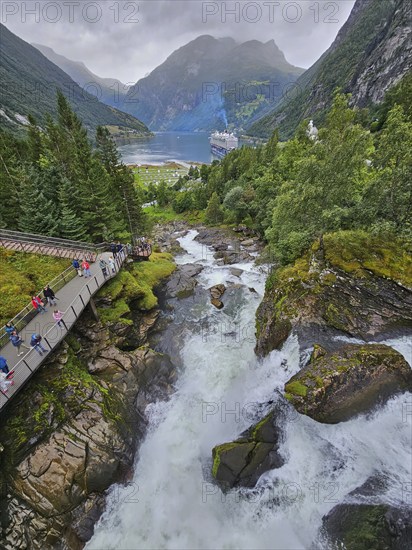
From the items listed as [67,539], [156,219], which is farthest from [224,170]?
[67,539]

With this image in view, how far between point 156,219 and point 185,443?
63644 mm

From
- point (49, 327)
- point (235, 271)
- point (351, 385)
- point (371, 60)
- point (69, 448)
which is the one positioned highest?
point (371, 60)

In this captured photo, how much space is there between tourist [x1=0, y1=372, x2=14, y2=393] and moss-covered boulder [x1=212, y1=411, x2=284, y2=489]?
10.9 m

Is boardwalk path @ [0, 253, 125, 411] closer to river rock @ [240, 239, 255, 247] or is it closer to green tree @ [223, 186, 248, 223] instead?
river rock @ [240, 239, 255, 247]

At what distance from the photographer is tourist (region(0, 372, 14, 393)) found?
478 inches

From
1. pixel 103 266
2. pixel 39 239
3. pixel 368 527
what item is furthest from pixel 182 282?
pixel 368 527

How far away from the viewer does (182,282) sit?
30.2 metres

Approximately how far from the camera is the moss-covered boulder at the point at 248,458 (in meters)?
12.2

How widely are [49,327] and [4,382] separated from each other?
4.18 m

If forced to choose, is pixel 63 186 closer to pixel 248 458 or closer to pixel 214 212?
pixel 248 458

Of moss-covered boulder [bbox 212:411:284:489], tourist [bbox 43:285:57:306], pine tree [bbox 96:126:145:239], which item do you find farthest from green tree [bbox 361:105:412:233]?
pine tree [bbox 96:126:145:239]

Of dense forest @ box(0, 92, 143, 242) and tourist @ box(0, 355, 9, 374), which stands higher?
dense forest @ box(0, 92, 143, 242)

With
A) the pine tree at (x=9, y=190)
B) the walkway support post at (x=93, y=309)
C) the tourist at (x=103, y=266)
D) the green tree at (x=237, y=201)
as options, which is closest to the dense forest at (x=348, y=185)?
the tourist at (x=103, y=266)

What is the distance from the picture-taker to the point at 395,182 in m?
16.0
